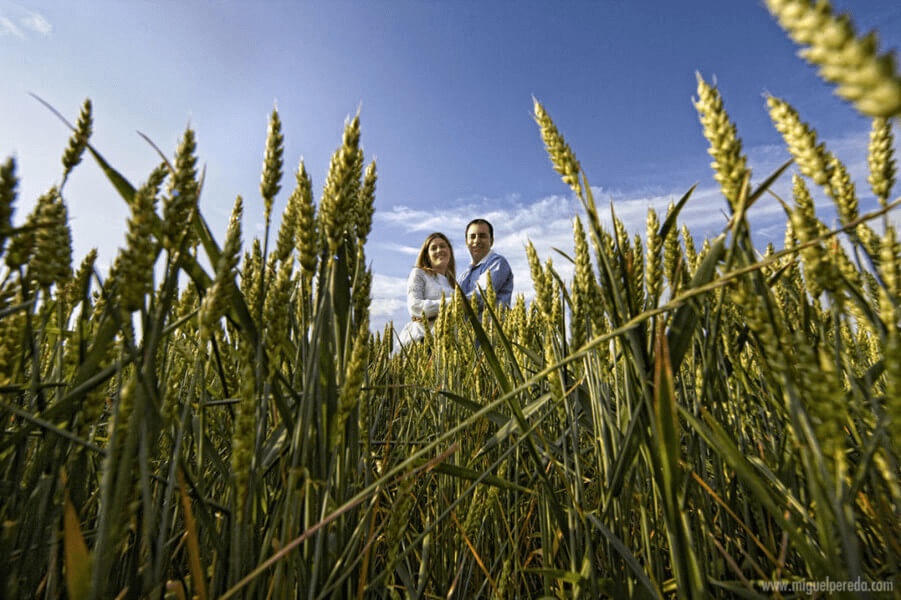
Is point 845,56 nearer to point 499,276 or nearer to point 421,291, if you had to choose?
point 499,276

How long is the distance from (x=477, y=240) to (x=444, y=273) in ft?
2.96

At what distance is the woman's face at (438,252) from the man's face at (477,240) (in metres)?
0.53

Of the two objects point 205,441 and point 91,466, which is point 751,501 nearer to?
point 205,441

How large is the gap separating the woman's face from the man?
524mm

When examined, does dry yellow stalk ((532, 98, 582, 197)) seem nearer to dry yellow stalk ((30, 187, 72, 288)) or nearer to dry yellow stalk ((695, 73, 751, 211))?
dry yellow stalk ((695, 73, 751, 211))

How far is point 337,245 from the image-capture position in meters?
0.73

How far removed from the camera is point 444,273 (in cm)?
762

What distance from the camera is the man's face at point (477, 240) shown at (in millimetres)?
7887

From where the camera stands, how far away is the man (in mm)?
6193

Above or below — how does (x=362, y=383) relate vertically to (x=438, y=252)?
below

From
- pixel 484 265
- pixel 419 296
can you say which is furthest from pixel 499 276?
pixel 419 296

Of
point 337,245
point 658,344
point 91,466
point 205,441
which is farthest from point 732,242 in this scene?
Answer: point 91,466

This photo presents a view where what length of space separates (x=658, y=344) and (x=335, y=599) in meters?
0.63

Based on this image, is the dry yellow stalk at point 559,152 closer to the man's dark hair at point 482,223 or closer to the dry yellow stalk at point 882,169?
the dry yellow stalk at point 882,169
